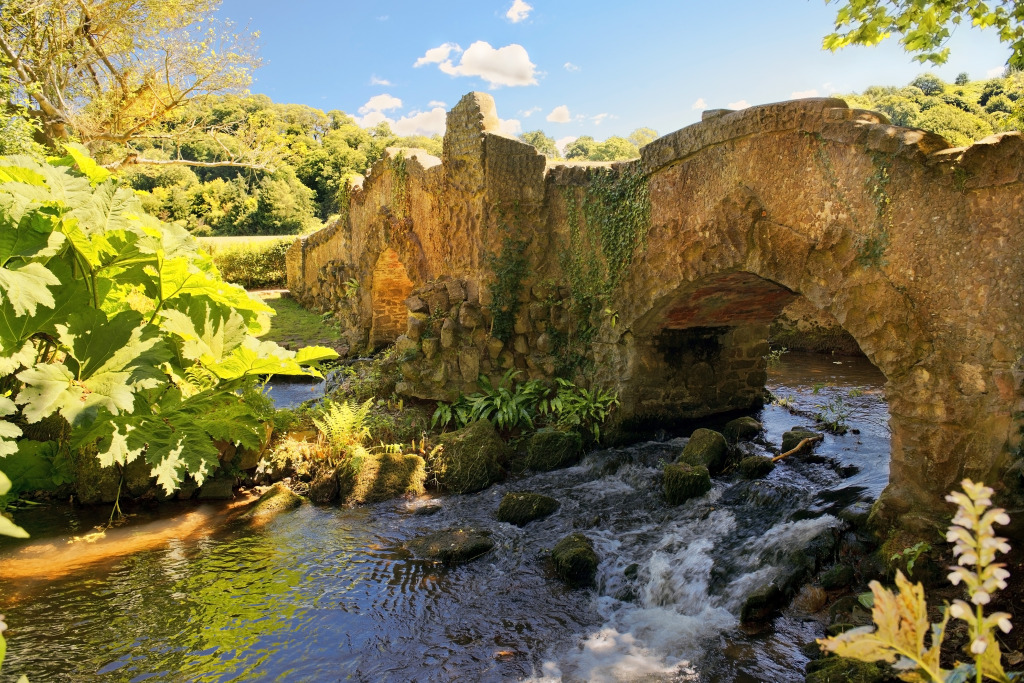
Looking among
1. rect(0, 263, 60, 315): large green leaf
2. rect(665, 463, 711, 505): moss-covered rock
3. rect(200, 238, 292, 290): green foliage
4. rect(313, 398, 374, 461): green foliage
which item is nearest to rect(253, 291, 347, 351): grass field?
rect(200, 238, 292, 290): green foliage

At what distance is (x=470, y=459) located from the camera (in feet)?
25.6

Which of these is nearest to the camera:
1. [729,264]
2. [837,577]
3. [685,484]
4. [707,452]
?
[837,577]

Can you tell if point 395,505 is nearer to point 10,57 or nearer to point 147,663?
point 147,663

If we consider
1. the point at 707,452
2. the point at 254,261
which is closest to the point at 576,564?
the point at 707,452

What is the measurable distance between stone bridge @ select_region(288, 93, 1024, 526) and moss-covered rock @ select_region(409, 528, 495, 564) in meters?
2.80

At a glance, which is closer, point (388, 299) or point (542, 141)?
point (388, 299)

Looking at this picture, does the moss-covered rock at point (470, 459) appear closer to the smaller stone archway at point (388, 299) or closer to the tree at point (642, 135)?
the smaller stone archway at point (388, 299)

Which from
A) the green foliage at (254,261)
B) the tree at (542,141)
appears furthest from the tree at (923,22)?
the tree at (542,141)

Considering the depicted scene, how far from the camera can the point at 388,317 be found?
14.6 meters

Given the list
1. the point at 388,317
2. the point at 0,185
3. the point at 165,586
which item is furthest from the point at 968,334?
the point at 388,317

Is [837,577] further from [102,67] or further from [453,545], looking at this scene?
[102,67]

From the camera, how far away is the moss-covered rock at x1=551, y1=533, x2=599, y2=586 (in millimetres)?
5516

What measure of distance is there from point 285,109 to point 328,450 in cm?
4864

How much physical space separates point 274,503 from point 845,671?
5684mm
